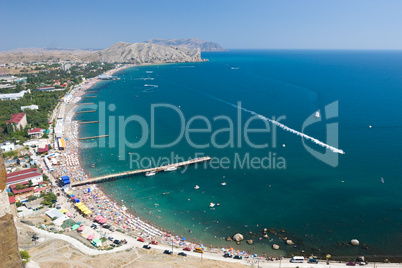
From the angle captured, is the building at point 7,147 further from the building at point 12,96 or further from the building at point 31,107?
the building at point 12,96

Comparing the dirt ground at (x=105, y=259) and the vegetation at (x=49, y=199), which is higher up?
the vegetation at (x=49, y=199)

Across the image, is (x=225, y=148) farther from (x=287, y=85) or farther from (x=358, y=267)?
(x=287, y=85)

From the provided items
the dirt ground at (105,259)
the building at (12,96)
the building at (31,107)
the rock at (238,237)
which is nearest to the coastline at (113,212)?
Answer: the rock at (238,237)

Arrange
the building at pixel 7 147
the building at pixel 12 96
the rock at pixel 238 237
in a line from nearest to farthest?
A: 1. the rock at pixel 238 237
2. the building at pixel 7 147
3. the building at pixel 12 96

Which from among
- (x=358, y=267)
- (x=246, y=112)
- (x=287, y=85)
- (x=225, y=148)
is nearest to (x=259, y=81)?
(x=287, y=85)

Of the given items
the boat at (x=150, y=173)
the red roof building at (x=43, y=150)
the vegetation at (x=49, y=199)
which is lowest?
the vegetation at (x=49, y=199)

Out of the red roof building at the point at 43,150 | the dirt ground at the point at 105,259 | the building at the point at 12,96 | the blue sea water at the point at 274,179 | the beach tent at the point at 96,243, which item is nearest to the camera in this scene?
the dirt ground at the point at 105,259

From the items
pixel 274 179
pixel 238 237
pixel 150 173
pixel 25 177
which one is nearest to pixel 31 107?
pixel 25 177
